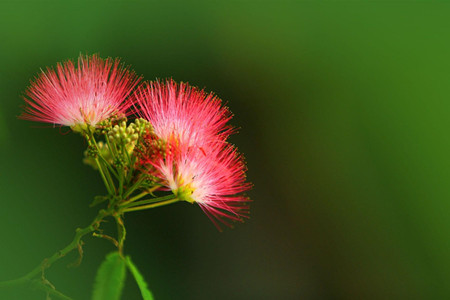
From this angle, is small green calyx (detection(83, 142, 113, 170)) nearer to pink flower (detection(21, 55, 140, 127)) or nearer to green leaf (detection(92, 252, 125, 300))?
pink flower (detection(21, 55, 140, 127))

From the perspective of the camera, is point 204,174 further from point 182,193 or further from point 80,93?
point 80,93

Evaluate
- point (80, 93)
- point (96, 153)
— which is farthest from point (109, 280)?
point (80, 93)

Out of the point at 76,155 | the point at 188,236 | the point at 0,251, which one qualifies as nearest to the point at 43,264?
the point at 0,251

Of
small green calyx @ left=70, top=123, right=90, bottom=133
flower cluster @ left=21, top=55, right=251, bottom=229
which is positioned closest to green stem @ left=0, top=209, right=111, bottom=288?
flower cluster @ left=21, top=55, right=251, bottom=229

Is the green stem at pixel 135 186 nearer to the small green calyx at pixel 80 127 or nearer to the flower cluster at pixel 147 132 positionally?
the flower cluster at pixel 147 132

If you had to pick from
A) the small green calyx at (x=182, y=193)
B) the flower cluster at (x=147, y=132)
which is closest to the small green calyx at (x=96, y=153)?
the flower cluster at (x=147, y=132)

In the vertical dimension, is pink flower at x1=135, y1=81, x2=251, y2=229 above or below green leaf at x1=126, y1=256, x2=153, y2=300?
above

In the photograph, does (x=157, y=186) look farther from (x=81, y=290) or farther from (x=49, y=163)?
(x=49, y=163)
